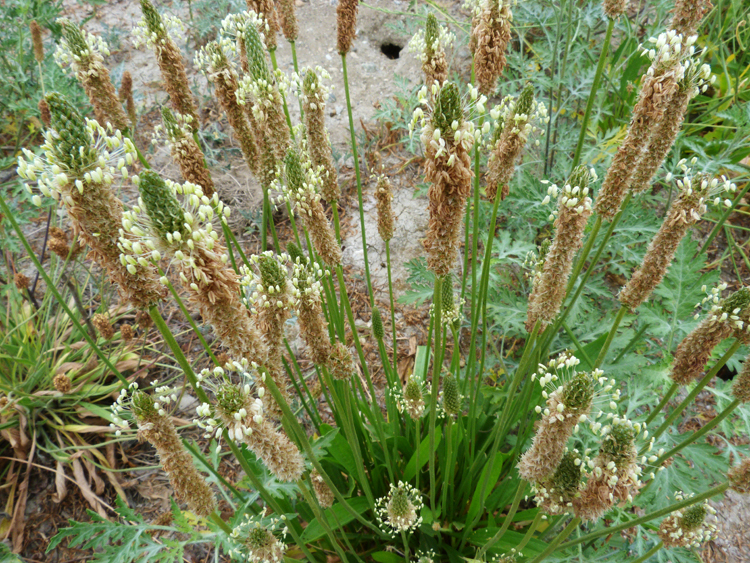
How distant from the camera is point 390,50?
18.7 feet

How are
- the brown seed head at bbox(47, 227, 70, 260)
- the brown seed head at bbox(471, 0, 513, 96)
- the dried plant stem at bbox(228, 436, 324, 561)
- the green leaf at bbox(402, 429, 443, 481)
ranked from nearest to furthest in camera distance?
the dried plant stem at bbox(228, 436, 324, 561)
the brown seed head at bbox(471, 0, 513, 96)
the green leaf at bbox(402, 429, 443, 481)
the brown seed head at bbox(47, 227, 70, 260)

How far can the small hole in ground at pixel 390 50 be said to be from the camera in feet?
18.5

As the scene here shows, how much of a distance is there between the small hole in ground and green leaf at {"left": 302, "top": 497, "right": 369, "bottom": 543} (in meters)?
5.07

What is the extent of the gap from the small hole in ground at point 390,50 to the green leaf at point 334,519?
199 inches

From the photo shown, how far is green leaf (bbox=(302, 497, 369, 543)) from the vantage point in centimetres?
227

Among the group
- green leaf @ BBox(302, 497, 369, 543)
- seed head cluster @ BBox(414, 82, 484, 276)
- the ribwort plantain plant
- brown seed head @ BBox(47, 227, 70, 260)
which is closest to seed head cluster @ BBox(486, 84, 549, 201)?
the ribwort plantain plant

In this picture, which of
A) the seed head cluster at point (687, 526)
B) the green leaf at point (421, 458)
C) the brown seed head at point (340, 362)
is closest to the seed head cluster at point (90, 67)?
the brown seed head at point (340, 362)

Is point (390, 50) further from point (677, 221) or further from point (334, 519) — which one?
point (334, 519)

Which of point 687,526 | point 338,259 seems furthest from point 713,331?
point 338,259

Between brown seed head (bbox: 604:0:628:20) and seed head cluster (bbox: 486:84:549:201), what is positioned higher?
brown seed head (bbox: 604:0:628:20)

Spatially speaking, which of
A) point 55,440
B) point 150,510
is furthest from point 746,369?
point 55,440

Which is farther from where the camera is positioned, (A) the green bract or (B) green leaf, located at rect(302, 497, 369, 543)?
(B) green leaf, located at rect(302, 497, 369, 543)

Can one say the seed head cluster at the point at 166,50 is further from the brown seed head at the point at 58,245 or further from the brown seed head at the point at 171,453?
the brown seed head at the point at 58,245

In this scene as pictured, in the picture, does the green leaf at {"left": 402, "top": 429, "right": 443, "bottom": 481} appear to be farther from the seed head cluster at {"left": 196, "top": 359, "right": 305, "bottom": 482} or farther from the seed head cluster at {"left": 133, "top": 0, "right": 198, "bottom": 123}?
the seed head cluster at {"left": 133, "top": 0, "right": 198, "bottom": 123}
